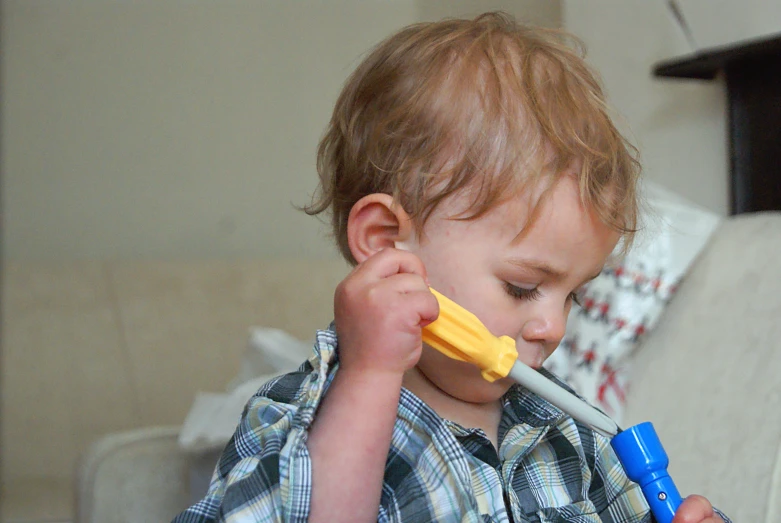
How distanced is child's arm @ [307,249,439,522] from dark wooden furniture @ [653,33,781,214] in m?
1.44

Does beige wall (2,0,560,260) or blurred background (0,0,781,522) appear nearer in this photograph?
blurred background (0,0,781,522)

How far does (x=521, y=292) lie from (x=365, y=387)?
0.18m

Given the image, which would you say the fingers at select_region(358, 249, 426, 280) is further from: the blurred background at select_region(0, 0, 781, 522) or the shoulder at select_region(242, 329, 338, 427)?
the blurred background at select_region(0, 0, 781, 522)

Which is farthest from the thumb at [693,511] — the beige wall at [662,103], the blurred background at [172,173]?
the blurred background at [172,173]

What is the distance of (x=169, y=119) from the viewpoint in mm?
2580

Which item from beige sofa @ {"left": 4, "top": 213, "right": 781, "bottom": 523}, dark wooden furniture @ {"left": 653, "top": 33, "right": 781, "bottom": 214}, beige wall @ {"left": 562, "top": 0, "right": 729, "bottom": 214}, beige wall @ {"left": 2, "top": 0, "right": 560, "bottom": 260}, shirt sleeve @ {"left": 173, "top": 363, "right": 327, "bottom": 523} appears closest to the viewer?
shirt sleeve @ {"left": 173, "top": 363, "right": 327, "bottom": 523}

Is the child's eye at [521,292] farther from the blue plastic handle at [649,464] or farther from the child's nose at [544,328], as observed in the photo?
the blue plastic handle at [649,464]

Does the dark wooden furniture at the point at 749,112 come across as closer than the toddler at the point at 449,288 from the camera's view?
No

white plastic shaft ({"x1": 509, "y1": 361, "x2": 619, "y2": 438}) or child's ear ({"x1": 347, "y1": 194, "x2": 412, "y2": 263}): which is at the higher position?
child's ear ({"x1": 347, "y1": 194, "x2": 412, "y2": 263})

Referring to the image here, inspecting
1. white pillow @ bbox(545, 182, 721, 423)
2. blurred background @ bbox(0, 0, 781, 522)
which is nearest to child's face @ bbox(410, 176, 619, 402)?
white pillow @ bbox(545, 182, 721, 423)

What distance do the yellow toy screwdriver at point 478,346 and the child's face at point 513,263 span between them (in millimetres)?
77

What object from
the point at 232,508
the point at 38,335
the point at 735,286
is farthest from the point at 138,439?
the point at 38,335

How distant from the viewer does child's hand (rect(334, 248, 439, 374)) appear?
0.58 meters

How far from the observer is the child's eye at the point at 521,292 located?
0.69 metres
